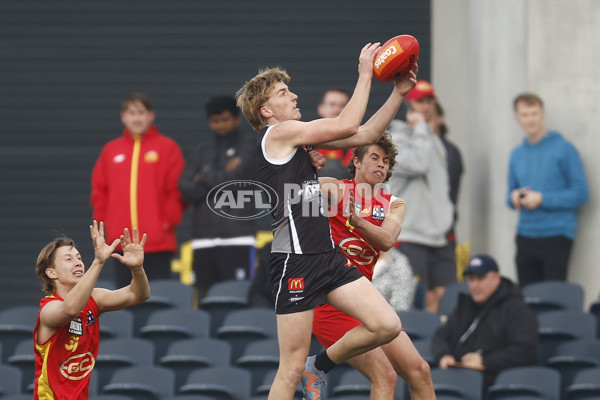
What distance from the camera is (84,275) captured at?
5.89 m

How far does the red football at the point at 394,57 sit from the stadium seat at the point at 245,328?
3582 mm

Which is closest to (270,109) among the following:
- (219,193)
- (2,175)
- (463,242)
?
(219,193)

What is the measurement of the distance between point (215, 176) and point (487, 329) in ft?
8.71

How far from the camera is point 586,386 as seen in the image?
808 centimetres

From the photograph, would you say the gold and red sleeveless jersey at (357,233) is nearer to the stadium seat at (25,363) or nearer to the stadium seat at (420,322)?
the stadium seat at (420,322)

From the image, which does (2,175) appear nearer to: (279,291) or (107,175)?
(107,175)

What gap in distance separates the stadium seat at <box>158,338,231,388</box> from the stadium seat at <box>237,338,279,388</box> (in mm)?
164

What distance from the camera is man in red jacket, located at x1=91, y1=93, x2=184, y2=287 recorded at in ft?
32.5

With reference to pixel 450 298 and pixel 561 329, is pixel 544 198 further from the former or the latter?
pixel 561 329

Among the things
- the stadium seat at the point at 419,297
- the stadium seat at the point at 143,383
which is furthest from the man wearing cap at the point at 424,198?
the stadium seat at the point at 143,383

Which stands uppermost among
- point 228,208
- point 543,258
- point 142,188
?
point 142,188

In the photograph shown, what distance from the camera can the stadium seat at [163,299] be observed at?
31.7ft

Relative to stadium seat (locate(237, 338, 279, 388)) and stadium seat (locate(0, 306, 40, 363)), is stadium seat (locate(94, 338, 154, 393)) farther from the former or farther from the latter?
stadium seat (locate(0, 306, 40, 363))

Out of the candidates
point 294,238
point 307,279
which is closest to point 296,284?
point 307,279
